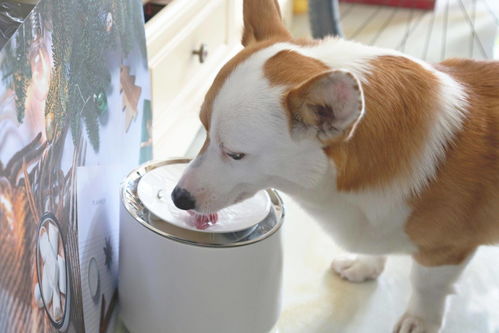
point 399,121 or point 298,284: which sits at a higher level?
point 399,121

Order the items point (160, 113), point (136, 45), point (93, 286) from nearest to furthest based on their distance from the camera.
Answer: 1. point (93, 286)
2. point (136, 45)
3. point (160, 113)

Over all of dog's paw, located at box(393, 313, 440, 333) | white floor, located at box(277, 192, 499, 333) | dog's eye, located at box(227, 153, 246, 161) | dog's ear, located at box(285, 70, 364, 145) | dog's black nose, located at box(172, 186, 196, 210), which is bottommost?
white floor, located at box(277, 192, 499, 333)

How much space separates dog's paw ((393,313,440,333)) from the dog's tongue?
0.52 m

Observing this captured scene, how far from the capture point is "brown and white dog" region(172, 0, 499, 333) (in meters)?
0.92

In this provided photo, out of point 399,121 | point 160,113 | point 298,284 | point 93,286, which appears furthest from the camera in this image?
point 160,113

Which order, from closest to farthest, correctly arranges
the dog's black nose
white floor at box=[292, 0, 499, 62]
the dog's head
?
the dog's head < the dog's black nose < white floor at box=[292, 0, 499, 62]

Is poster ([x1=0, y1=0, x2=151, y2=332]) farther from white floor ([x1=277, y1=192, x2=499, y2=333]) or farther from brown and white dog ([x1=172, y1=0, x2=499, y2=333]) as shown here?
white floor ([x1=277, y1=192, x2=499, y2=333])

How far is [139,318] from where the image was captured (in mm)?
1156

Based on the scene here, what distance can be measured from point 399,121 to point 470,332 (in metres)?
0.64

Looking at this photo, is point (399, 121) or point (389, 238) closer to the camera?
point (399, 121)

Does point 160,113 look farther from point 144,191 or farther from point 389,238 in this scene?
point 389,238

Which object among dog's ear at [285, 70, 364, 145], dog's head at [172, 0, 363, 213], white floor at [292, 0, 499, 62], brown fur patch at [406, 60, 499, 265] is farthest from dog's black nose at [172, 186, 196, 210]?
white floor at [292, 0, 499, 62]

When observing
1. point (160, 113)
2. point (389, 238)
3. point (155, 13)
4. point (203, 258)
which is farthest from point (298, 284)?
point (155, 13)

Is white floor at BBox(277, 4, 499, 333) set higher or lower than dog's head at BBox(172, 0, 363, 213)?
lower
